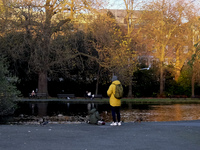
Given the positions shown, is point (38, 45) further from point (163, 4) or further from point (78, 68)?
point (163, 4)

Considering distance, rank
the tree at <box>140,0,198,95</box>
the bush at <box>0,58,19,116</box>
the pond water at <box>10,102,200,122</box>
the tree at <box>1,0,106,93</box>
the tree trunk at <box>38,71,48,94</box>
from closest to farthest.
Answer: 1. the pond water at <box>10,102,200,122</box>
2. the bush at <box>0,58,19,116</box>
3. the tree at <box>1,0,106,93</box>
4. the tree trunk at <box>38,71,48,94</box>
5. the tree at <box>140,0,198,95</box>

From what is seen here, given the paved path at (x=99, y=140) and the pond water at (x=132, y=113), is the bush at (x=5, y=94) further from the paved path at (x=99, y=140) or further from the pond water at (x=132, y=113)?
the paved path at (x=99, y=140)

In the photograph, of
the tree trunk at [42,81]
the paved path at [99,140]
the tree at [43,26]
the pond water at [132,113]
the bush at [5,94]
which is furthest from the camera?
the tree trunk at [42,81]

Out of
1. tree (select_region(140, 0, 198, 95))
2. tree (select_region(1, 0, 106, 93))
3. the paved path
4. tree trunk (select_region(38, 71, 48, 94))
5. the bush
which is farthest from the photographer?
tree (select_region(140, 0, 198, 95))

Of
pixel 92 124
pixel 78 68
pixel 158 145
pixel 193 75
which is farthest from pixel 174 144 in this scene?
pixel 193 75

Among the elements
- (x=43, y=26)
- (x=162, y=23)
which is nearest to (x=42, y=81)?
(x=43, y=26)

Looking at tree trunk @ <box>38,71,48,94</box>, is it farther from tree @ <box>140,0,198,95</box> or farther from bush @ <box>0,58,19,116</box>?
bush @ <box>0,58,19,116</box>

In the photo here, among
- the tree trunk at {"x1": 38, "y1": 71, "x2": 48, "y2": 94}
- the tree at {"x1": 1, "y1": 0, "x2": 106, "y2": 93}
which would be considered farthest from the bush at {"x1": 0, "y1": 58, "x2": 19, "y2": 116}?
the tree trunk at {"x1": 38, "y1": 71, "x2": 48, "y2": 94}

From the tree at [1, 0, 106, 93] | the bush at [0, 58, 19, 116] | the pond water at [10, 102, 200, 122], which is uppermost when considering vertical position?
the tree at [1, 0, 106, 93]

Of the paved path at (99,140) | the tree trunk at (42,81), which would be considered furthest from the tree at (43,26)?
the paved path at (99,140)

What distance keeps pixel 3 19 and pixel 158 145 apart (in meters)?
32.7

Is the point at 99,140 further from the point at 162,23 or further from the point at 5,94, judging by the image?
the point at 162,23

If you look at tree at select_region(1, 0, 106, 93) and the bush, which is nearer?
the bush

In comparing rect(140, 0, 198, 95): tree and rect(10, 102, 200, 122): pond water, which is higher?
rect(140, 0, 198, 95): tree
